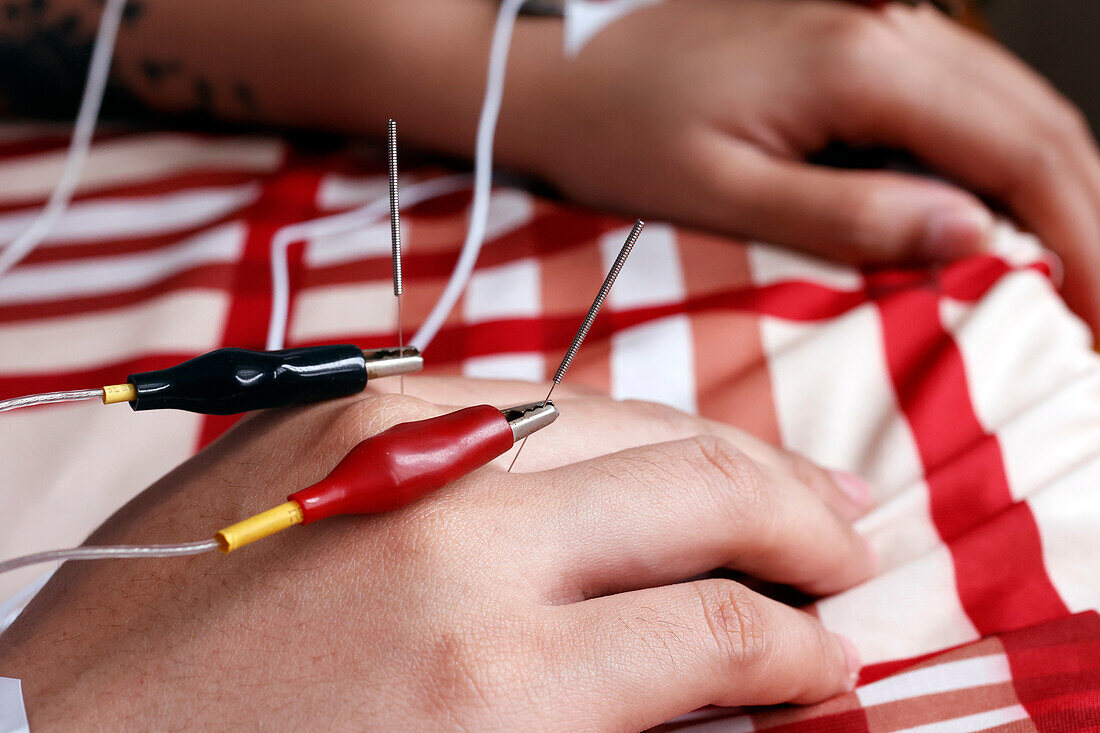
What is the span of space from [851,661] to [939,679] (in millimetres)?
44

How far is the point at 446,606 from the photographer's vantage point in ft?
1.21

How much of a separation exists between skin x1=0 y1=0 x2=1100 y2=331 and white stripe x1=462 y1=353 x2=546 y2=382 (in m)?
0.24

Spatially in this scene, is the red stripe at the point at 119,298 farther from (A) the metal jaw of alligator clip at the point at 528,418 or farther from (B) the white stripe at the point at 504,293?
(A) the metal jaw of alligator clip at the point at 528,418

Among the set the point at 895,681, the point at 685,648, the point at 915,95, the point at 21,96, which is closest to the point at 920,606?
the point at 895,681

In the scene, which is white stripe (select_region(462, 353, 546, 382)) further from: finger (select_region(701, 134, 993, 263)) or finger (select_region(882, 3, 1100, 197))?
finger (select_region(882, 3, 1100, 197))

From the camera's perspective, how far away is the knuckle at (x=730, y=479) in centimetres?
44

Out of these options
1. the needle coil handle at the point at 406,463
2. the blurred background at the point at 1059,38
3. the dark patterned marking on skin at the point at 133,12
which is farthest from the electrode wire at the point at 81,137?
the blurred background at the point at 1059,38

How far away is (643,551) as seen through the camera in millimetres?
415

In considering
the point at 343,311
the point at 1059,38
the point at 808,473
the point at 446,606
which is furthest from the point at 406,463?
the point at 1059,38

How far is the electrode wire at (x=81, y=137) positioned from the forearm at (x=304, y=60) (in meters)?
0.01

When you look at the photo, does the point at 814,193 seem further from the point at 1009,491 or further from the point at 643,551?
the point at 643,551

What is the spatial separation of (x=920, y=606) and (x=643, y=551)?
0.62 feet

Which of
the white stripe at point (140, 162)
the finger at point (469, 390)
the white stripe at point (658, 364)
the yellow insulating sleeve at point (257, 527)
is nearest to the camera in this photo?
the yellow insulating sleeve at point (257, 527)

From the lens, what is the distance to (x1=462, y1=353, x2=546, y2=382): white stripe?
26.2 inches
